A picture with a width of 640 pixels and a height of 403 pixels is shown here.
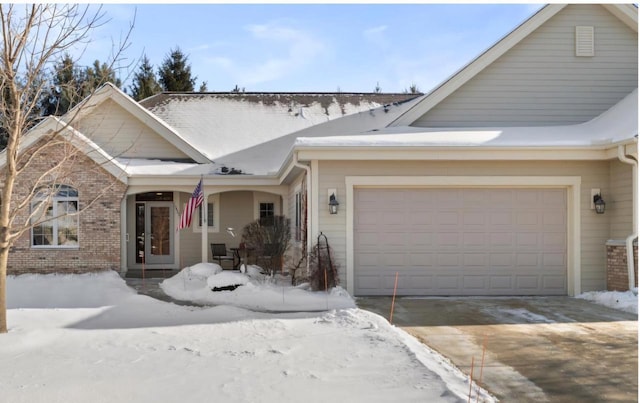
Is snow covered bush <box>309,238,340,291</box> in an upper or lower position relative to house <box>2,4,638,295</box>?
lower

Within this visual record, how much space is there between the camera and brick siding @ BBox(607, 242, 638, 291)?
11.3 metres

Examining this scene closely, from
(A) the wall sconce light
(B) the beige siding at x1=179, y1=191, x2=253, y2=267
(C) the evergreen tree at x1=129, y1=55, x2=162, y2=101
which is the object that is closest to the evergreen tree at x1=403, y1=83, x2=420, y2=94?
(C) the evergreen tree at x1=129, y1=55, x2=162, y2=101

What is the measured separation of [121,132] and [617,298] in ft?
45.4

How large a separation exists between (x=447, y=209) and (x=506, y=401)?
6987 mm

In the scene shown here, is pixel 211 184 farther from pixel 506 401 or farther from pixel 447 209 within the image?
pixel 506 401

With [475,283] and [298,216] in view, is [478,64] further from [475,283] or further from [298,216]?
[298,216]

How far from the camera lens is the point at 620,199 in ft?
38.4

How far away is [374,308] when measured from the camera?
33.8ft

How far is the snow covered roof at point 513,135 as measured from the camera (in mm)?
11578

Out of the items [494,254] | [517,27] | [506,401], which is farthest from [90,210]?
[506,401]

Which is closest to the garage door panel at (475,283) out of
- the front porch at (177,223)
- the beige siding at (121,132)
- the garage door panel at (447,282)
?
the garage door panel at (447,282)

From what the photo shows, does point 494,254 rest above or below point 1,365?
above

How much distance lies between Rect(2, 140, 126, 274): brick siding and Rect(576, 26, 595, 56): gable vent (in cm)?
1215

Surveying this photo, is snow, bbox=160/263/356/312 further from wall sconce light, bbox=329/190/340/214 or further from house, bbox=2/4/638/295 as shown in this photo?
wall sconce light, bbox=329/190/340/214
